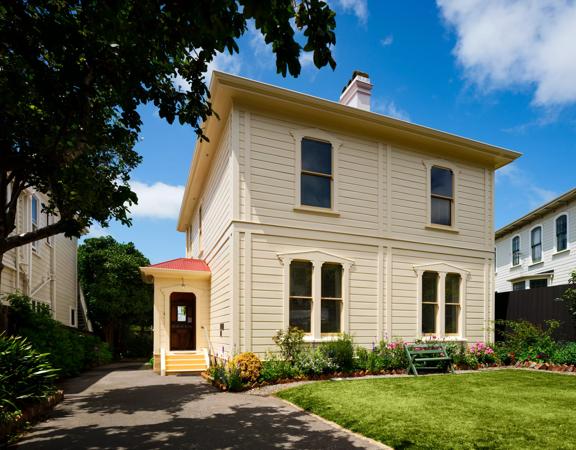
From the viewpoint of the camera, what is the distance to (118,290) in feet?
73.9

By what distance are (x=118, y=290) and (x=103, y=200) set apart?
17.2 m

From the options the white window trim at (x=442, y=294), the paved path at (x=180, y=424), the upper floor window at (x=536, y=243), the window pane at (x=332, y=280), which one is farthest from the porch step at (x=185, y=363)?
the upper floor window at (x=536, y=243)

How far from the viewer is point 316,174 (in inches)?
433

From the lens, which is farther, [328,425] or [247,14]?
[328,425]

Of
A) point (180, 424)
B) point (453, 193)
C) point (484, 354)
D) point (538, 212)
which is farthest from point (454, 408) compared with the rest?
point (538, 212)

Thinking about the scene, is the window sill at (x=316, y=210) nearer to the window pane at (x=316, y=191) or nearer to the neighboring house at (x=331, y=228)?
the neighboring house at (x=331, y=228)

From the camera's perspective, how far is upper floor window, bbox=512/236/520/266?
2453 cm

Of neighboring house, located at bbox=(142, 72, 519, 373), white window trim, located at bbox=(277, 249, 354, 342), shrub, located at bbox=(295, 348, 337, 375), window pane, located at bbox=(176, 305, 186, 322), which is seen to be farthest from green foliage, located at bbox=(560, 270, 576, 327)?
window pane, located at bbox=(176, 305, 186, 322)

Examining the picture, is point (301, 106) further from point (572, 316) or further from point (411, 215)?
point (572, 316)

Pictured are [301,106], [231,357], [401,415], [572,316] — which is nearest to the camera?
[401,415]

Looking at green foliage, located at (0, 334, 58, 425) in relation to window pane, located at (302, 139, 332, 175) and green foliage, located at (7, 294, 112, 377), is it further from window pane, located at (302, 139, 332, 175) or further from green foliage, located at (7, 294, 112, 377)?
window pane, located at (302, 139, 332, 175)

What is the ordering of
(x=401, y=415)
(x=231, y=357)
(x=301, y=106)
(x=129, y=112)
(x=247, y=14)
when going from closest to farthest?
(x=247, y=14), (x=129, y=112), (x=401, y=415), (x=231, y=357), (x=301, y=106)

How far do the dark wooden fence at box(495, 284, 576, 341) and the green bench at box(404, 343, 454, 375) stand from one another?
10.7 ft

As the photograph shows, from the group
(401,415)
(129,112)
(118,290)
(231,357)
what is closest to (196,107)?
(129,112)
